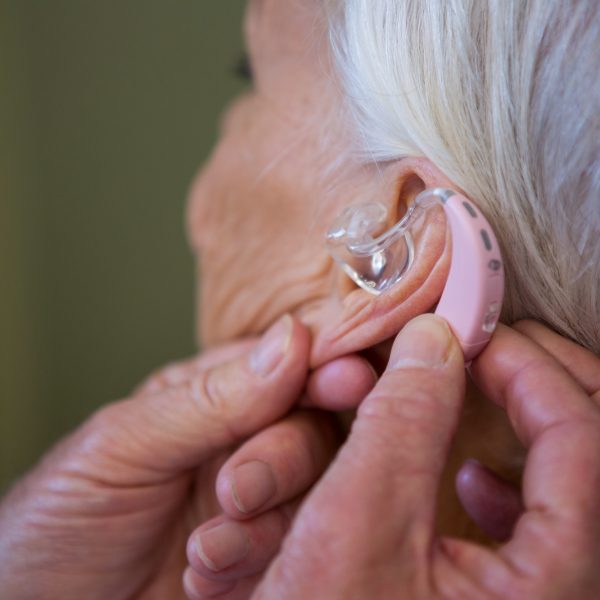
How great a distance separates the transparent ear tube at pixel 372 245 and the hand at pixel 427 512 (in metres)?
0.14

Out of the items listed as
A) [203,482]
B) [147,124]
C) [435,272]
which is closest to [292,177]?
[435,272]

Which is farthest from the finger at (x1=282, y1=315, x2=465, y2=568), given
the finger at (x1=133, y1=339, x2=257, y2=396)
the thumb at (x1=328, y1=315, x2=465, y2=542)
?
the finger at (x1=133, y1=339, x2=257, y2=396)

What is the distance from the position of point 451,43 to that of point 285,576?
40 cm

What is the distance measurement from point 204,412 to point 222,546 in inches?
5.8

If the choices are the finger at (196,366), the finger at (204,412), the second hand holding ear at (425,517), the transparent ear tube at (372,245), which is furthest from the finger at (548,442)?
the finger at (196,366)

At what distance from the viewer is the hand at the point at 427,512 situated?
47cm

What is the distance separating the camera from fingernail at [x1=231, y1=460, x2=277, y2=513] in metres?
0.71

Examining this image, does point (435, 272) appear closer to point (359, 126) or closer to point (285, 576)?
point (359, 126)

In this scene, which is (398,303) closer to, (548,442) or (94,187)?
(548,442)

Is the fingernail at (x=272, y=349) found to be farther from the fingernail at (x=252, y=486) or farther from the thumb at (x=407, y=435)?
the thumb at (x=407, y=435)

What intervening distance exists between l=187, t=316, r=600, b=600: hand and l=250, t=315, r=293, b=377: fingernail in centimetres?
21

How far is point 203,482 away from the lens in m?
0.91

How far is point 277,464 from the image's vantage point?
2.46ft

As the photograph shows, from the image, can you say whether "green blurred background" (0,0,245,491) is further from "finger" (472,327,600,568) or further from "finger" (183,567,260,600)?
"finger" (472,327,600,568)
